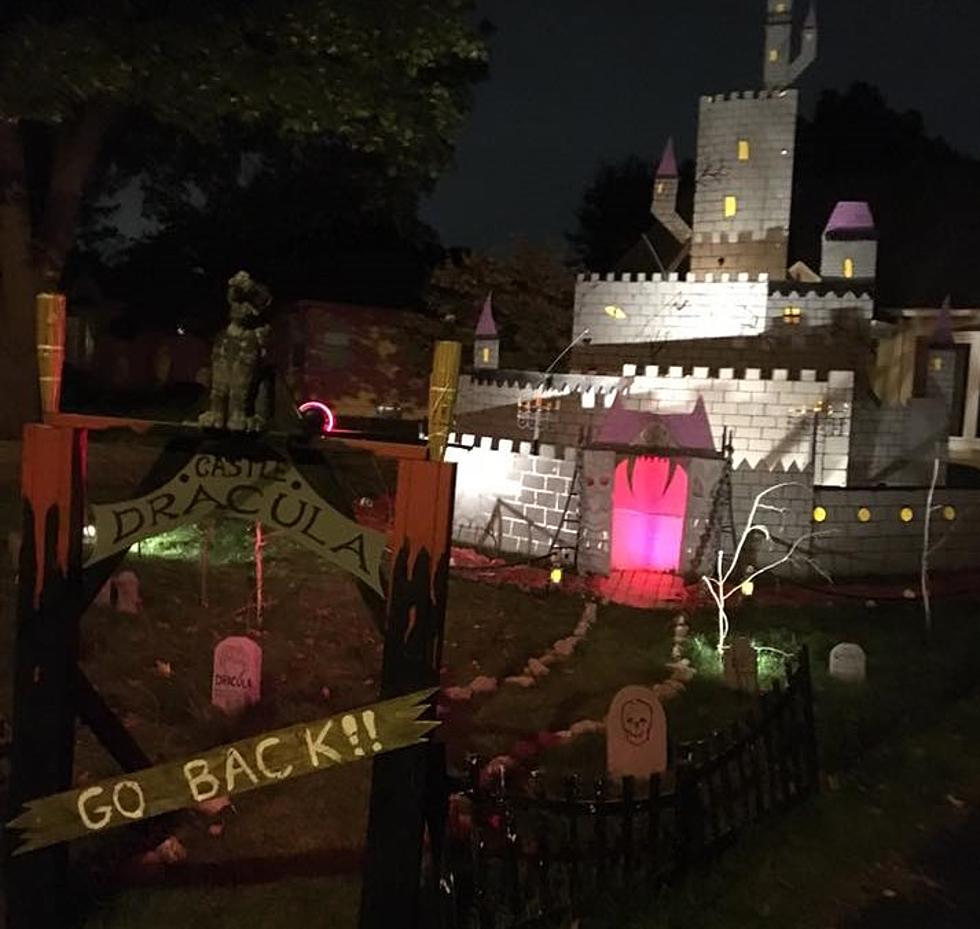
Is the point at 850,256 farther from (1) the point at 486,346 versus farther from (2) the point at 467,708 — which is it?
(2) the point at 467,708

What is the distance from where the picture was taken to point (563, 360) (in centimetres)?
2795

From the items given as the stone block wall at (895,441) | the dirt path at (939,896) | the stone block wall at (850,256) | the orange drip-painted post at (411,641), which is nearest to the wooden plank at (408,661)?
the orange drip-painted post at (411,641)

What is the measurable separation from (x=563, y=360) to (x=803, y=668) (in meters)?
21.8

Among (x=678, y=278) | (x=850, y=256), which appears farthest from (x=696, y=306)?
(x=850, y=256)

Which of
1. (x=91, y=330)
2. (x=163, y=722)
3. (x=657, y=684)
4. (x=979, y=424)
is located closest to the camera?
(x=163, y=722)

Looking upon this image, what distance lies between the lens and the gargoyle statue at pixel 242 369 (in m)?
4.63

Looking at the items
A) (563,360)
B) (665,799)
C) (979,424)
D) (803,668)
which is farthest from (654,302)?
(665,799)

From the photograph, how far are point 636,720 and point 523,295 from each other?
24.9 metres

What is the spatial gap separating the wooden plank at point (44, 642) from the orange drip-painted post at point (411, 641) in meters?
1.53

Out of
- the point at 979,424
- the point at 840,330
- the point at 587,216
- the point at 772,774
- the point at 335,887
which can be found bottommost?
the point at 335,887

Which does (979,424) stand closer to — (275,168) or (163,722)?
(275,168)

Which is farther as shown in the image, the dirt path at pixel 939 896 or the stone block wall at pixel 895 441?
the stone block wall at pixel 895 441

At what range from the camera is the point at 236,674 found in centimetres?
761

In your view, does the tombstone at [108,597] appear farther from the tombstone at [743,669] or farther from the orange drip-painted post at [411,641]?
the orange drip-painted post at [411,641]
